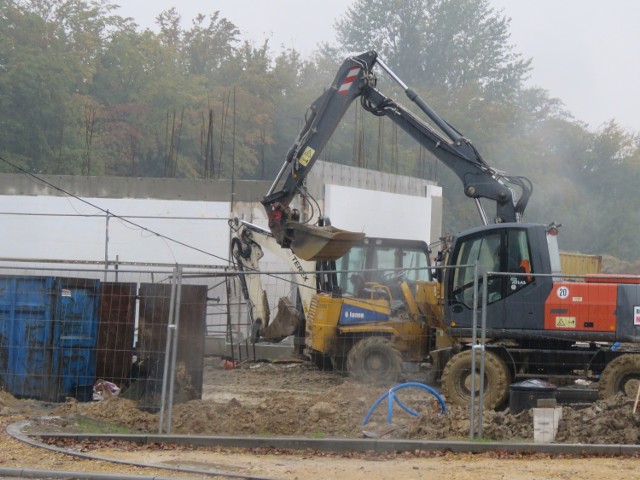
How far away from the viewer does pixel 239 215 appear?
25203 millimetres

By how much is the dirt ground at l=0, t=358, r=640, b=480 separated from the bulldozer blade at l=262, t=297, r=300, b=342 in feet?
14.0

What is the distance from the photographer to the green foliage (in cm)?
4622

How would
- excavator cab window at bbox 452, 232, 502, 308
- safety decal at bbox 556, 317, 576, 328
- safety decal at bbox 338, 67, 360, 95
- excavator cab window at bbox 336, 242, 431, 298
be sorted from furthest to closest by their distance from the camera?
excavator cab window at bbox 336, 242, 431, 298 < safety decal at bbox 338, 67, 360, 95 < excavator cab window at bbox 452, 232, 502, 308 < safety decal at bbox 556, 317, 576, 328

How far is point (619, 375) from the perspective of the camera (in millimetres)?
14008

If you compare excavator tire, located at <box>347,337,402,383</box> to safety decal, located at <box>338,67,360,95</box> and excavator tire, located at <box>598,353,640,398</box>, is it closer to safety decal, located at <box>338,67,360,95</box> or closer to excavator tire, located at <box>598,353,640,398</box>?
excavator tire, located at <box>598,353,640,398</box>

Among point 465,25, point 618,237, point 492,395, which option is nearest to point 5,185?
point 492,395

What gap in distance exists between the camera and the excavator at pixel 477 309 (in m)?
14.1

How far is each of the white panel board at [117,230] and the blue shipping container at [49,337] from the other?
11309 mm

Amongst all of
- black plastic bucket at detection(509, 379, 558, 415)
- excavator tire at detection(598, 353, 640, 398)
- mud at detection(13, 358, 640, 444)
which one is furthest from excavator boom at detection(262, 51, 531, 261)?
black plastic bucket at detection(509, 379, 558, 415)

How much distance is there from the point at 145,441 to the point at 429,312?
649 centimetres

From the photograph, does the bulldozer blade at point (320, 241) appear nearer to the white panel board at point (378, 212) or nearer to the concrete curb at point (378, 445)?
the concrete curb at point (378, 445)

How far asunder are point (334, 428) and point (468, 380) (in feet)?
9.90

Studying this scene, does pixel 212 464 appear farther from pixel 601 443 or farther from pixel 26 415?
pixel 601 443

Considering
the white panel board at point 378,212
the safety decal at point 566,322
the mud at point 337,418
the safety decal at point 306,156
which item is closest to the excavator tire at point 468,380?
the mud at point 337,418
